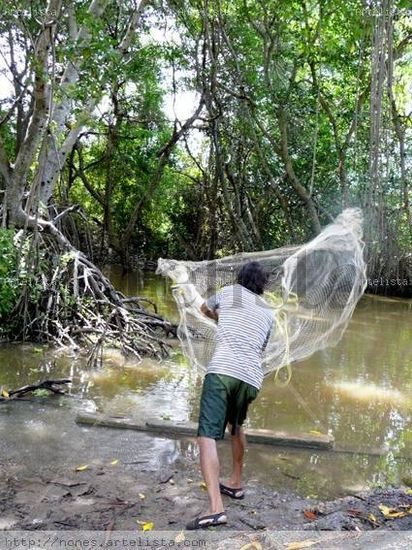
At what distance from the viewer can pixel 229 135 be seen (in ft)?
48.9

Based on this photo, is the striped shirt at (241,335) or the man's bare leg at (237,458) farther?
the man's bare leg at (237,458)

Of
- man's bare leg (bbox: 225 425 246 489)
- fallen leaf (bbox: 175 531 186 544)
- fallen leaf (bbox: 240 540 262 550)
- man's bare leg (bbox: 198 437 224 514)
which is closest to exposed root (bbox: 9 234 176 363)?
man's bare leg (bbox: 225 425 246 489)

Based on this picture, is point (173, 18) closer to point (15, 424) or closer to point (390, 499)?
point (15, 424)

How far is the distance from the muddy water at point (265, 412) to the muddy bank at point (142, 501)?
0.10 metres

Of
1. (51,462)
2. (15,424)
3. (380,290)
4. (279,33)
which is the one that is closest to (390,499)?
(51,462)

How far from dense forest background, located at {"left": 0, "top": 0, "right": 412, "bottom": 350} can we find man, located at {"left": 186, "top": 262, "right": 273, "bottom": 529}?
12.2ft

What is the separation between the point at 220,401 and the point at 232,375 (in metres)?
0.15

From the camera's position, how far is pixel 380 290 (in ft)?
47.7

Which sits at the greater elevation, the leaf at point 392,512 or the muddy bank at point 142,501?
the leaf at point 392,512

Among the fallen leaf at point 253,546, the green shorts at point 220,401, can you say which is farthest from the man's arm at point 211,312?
the fallen leaf at point 253,546

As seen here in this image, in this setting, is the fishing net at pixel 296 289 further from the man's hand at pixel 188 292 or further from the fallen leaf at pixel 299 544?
the fallen leaf at pixel 299 544

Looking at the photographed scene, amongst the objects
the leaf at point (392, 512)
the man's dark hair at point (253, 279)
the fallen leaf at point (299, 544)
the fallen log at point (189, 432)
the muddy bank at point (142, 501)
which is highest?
the man's dark hair at point (253, 279)

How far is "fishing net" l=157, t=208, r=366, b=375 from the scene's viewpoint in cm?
471

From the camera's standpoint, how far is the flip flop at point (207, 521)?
2.89 metres
